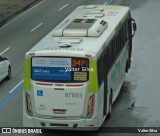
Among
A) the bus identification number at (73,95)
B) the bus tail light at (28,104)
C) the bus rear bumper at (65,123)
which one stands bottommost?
the bus rear bumper at (65,123)

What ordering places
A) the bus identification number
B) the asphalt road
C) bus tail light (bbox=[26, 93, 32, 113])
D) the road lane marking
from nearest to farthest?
1. the bus identification number
2. bus tail light (bbox=[26, 93, 32, 113])
3. the asphalt road
4. the road lane marking

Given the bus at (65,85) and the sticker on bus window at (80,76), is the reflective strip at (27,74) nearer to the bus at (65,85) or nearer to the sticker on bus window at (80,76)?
the bus at (65,85)

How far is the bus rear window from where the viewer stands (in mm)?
18531

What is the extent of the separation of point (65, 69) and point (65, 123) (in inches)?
67.3

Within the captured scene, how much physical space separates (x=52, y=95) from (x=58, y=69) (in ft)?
2.78

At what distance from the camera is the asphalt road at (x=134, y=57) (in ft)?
72.3

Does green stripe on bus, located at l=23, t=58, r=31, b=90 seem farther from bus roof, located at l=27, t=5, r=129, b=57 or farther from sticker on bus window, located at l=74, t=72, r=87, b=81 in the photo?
sticker on bus window, located at l=74, t=72, r=87, b=81

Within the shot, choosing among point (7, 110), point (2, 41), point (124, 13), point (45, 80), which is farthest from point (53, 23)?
point (45, 80)

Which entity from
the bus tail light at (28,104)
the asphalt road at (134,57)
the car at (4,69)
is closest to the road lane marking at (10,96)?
the asphalt road at (134,57)

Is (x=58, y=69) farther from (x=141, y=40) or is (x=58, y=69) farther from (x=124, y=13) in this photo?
(x=141, y=40)

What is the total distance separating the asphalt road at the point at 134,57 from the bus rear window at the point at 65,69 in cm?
277

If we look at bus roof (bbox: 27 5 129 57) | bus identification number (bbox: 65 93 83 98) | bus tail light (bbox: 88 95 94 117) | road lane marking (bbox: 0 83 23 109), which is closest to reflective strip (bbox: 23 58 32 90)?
bus roof (bbox: 27 5 129 57)

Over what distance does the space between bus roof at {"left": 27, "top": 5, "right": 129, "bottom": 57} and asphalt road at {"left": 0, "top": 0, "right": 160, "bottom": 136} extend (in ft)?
10.3

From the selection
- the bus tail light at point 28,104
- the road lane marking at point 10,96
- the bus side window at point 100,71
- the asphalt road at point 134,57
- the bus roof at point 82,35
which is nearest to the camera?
the bus roof at point 82,35
